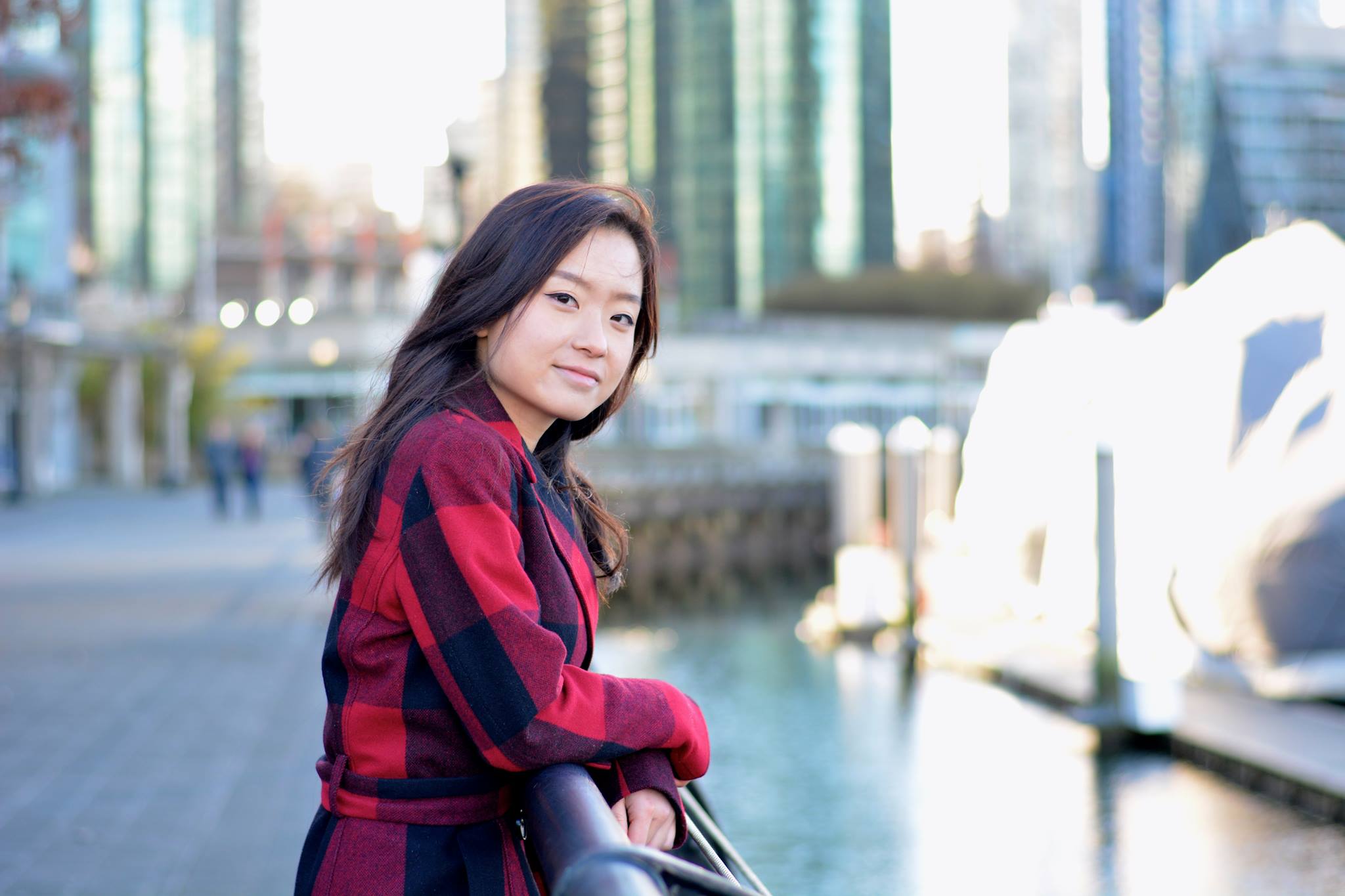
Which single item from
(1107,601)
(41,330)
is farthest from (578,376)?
(41,330)

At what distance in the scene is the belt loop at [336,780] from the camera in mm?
1746

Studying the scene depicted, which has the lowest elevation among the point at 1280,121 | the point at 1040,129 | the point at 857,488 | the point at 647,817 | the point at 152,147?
the point at 857,488

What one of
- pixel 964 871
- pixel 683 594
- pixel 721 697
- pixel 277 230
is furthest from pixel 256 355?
pixel 964 871

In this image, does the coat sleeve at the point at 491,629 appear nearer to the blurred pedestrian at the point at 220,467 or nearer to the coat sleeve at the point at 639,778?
the coat sleeve at the point at 639,778

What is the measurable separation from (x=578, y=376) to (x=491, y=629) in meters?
0.45

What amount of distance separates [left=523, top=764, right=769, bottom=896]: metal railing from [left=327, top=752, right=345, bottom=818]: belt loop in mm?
262

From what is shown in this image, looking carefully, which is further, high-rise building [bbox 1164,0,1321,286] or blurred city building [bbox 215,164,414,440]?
blurred city building [bbox 215,164,414,440]

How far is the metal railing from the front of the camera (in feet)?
4.17

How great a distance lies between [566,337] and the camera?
6.32ft

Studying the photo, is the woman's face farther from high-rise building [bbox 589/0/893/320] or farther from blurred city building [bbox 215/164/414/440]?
high-rise building [bbox 589/0/893/320]

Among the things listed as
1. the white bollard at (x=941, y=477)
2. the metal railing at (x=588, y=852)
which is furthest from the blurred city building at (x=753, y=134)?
the metal railing at (x=588, y=852)

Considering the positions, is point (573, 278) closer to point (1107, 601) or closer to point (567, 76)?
point (1107, 601)

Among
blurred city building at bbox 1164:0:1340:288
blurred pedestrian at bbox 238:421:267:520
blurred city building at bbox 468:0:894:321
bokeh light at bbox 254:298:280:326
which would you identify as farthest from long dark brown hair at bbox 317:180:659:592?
blurred city building at bbox 468:0:894:321

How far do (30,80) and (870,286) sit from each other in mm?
95587
